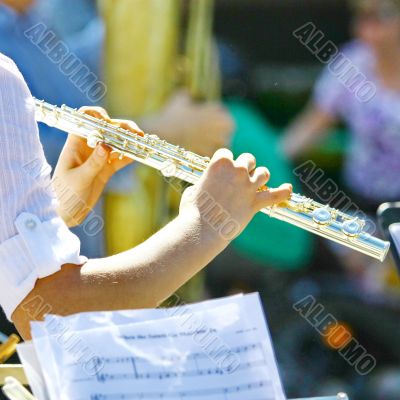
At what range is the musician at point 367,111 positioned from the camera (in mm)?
3295

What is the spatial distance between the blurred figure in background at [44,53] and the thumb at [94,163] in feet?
4.35

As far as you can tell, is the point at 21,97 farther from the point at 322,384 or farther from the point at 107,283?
the point at 322,384

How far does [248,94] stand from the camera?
329cm

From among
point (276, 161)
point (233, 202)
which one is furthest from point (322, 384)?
point (233, 202)

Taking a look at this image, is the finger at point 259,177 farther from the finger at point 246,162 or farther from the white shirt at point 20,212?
the white shirt at point 20,212

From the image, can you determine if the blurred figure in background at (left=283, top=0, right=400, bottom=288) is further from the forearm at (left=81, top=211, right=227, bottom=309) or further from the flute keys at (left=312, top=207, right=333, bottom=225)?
the forearm at (left=81, top=211, right=227, bottom=309)

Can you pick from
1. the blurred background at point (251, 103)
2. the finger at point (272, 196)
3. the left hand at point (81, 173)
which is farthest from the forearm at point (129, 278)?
the blurred background at point (251, 103)

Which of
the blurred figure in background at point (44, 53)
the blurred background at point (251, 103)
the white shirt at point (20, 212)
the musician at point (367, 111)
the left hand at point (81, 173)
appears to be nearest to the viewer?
the white shirt at point (20, 212)

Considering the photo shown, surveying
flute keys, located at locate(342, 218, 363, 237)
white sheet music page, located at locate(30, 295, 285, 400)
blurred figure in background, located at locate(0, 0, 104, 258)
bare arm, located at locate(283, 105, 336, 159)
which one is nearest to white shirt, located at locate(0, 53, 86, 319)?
white sheet music page, located at locate(30, 295, 285, 400)

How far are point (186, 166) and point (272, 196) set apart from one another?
0.22 m

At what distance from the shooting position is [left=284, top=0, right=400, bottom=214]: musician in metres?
3.29

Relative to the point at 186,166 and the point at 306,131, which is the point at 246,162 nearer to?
the point at 186,166

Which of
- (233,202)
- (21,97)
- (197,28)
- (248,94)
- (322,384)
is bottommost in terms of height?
(322,384)

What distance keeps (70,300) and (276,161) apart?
2135 millimetres
